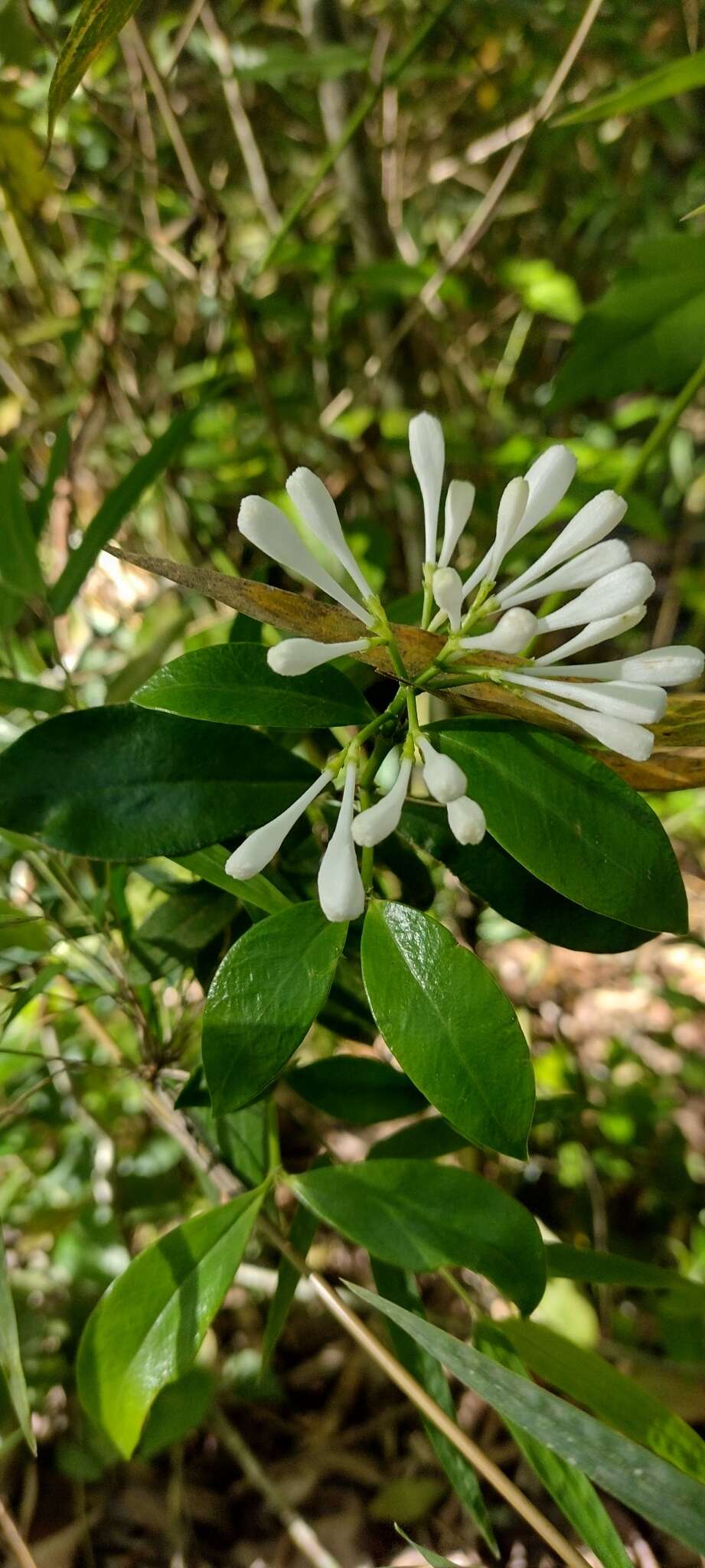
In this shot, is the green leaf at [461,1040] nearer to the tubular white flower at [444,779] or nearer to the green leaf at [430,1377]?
the tubular white flower at [444,779]

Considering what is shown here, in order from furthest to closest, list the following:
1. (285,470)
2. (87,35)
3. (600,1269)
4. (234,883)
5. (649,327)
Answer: (285,470), (649,327), (600,1269), (234,883), (87,35)

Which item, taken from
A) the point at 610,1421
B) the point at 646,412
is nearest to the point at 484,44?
the point at 646,412

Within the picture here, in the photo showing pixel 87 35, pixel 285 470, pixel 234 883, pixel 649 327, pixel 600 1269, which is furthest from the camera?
pixel 285 470

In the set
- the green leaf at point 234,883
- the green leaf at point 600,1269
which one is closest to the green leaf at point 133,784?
the green leaf at point 234,883

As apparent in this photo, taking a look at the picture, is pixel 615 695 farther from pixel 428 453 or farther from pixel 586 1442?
pixel 586 1442

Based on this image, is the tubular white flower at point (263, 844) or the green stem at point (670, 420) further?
the green stem at point (670, 420)

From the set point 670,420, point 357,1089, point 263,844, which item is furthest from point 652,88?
point 357,1089

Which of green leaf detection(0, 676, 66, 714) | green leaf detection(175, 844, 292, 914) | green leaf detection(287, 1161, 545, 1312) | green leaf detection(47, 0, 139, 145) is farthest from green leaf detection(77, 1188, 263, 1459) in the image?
green leaf detection(47, 0, 139, 145)

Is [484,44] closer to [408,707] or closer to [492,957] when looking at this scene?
A: [492,957]
